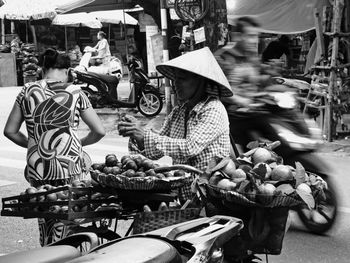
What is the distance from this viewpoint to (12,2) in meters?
27.9

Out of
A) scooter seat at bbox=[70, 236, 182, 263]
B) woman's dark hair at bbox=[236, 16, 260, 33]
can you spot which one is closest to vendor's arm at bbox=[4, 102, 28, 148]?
scooter seat at bbox=[70, 236, 182, 263]

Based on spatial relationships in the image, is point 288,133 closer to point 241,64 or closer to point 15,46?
point 241,64

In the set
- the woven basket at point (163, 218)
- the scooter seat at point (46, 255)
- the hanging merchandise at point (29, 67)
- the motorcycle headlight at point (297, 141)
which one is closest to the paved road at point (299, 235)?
the motorcycle headlight at point (297, 141)

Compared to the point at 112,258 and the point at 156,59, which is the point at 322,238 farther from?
the point at 156,59

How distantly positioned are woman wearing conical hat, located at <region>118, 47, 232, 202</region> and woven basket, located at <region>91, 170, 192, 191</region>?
331mm

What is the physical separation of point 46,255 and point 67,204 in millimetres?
1204

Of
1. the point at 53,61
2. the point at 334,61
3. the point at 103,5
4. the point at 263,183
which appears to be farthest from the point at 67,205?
the point at 103,5

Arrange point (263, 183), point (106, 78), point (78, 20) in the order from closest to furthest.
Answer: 1. point (263, 183)
2. point (106, 78)
3. point (78, 20)

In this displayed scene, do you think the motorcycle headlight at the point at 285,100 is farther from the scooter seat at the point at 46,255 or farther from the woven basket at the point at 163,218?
the scooter seat at the point at 46,255

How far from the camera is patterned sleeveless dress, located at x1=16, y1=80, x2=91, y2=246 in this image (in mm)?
4840

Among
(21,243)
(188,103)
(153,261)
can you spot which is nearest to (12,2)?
(21,243)

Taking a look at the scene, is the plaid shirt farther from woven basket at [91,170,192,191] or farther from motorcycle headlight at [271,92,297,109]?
motorcycle headlight at [271,92,297,109]

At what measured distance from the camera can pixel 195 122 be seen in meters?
4.07

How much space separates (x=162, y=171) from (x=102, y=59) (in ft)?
63.8
